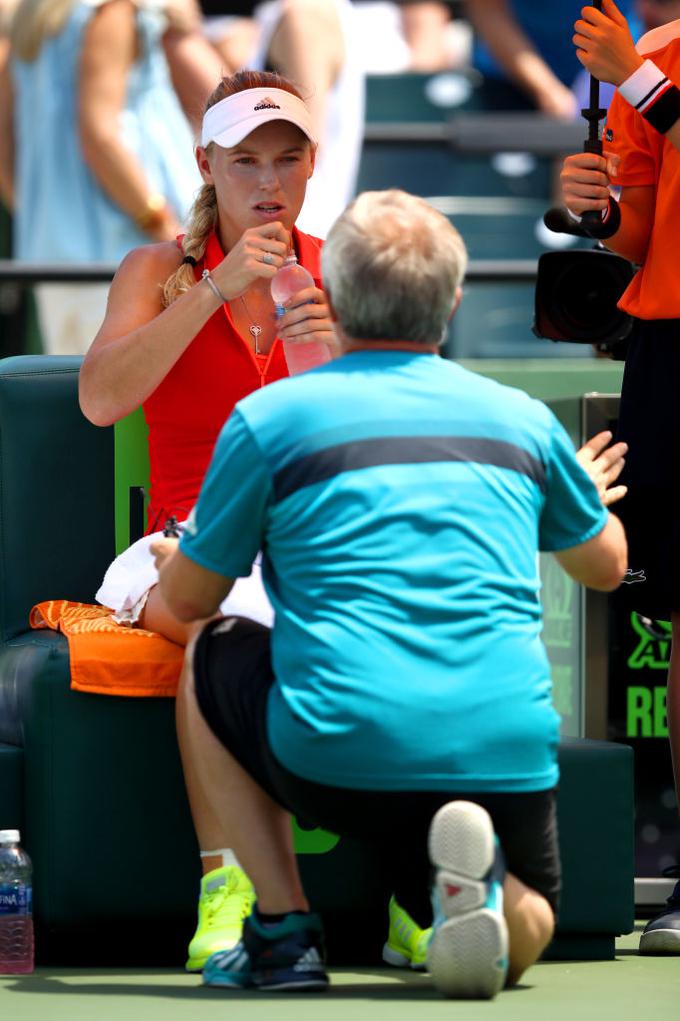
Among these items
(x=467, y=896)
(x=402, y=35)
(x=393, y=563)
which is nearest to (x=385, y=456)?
(x=393, y=563)

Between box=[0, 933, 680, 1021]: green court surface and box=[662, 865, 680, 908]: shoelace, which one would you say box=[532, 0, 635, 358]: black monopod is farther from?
box=[0, 933, 680, 1021]: green court surface

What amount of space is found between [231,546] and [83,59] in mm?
3530

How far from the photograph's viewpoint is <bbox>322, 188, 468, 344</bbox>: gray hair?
9.48 feet

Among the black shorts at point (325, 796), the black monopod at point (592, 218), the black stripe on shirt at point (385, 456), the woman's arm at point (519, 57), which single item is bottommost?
the black shorts at point (325, 796)

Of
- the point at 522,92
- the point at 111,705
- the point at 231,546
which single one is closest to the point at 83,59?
the point at 522,92

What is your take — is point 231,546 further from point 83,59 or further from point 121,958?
point 83,59

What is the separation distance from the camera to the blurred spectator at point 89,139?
609cm

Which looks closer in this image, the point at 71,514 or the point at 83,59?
the point at 71,514

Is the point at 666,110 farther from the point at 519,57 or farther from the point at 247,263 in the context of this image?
the point at 519,57

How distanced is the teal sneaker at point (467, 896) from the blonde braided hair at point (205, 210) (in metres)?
1.25

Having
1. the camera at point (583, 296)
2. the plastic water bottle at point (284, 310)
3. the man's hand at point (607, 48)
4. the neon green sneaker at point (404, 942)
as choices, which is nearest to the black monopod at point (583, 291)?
the camera at point (583, 296)

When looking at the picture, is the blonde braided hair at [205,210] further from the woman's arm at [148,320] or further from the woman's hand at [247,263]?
the woman's hand at [247,263]

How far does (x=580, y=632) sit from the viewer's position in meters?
4.30

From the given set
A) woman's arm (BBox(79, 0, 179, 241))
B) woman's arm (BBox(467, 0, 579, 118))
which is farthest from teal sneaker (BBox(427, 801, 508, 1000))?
woman's arm (BBox(467, 0, 579, 118))
